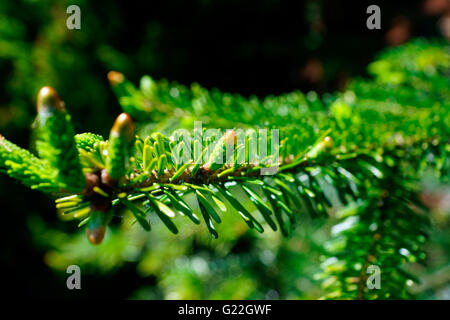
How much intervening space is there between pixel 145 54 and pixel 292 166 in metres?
1.19

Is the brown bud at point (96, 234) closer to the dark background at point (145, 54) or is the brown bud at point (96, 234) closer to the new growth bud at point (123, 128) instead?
the new growth bud at point (123, 128)

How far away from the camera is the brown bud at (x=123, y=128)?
0.72ft

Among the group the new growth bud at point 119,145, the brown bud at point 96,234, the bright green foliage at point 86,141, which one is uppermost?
the bright green foliage at point 86,141

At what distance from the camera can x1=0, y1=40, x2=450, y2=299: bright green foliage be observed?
0.81ft

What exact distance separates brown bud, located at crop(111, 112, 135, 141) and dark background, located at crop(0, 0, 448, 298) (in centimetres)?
117

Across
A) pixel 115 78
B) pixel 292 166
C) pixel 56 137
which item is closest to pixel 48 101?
pixel 56 137

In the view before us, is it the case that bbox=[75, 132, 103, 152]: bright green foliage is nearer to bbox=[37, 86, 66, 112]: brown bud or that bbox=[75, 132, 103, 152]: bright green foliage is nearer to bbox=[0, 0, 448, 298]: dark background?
bbox=[37, 86, 66, 112]: brown bud

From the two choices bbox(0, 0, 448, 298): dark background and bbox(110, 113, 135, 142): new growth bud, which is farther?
bbox(0, 0, 448, 298): dark background

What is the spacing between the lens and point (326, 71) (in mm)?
1457

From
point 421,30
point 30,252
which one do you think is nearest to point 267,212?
point 30,252

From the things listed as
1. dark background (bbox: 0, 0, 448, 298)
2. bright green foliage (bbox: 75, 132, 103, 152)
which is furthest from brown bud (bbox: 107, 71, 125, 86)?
dark background (bbox: 0, 0, 448, 298)

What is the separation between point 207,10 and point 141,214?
1323 mm

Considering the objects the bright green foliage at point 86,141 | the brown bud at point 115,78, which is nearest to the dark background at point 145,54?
the brown bud at point 115,78
